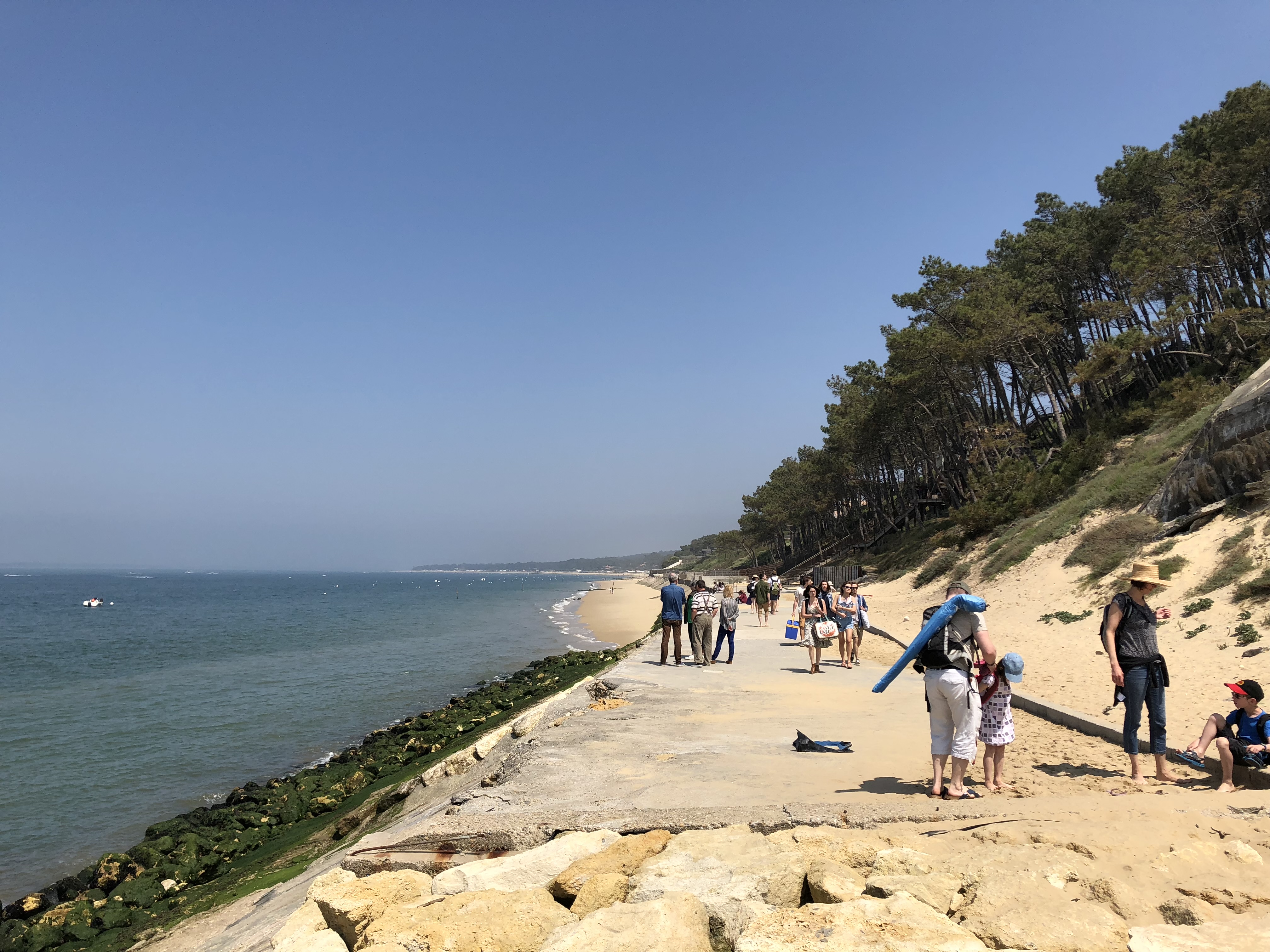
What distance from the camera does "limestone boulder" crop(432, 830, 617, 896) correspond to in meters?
4.16

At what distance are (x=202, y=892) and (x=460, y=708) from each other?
9.84 m

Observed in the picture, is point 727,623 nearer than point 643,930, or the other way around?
point 643,930

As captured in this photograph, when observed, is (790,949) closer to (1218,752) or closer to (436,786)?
(1218,752)

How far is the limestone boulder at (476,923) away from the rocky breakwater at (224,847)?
16.7 ft

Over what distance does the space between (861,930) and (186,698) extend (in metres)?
25.9

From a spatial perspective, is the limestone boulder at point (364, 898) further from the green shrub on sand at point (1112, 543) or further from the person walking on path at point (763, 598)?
the person walking on path at point (763, 598)

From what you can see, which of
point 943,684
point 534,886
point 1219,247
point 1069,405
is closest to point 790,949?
point 534,886

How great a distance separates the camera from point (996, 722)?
598 cm

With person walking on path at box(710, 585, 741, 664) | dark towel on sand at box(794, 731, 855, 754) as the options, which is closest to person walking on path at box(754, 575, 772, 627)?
person walking on path at box(710, 585, 741, 664)

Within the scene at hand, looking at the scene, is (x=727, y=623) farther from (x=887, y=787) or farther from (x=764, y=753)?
(x=887, y=787)

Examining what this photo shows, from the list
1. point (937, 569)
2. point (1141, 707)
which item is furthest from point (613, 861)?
point (937, 569)

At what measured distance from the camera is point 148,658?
33.8 meters

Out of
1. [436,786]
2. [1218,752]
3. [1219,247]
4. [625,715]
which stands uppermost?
[1219,247]

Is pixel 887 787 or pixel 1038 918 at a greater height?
pixel 1038 918
